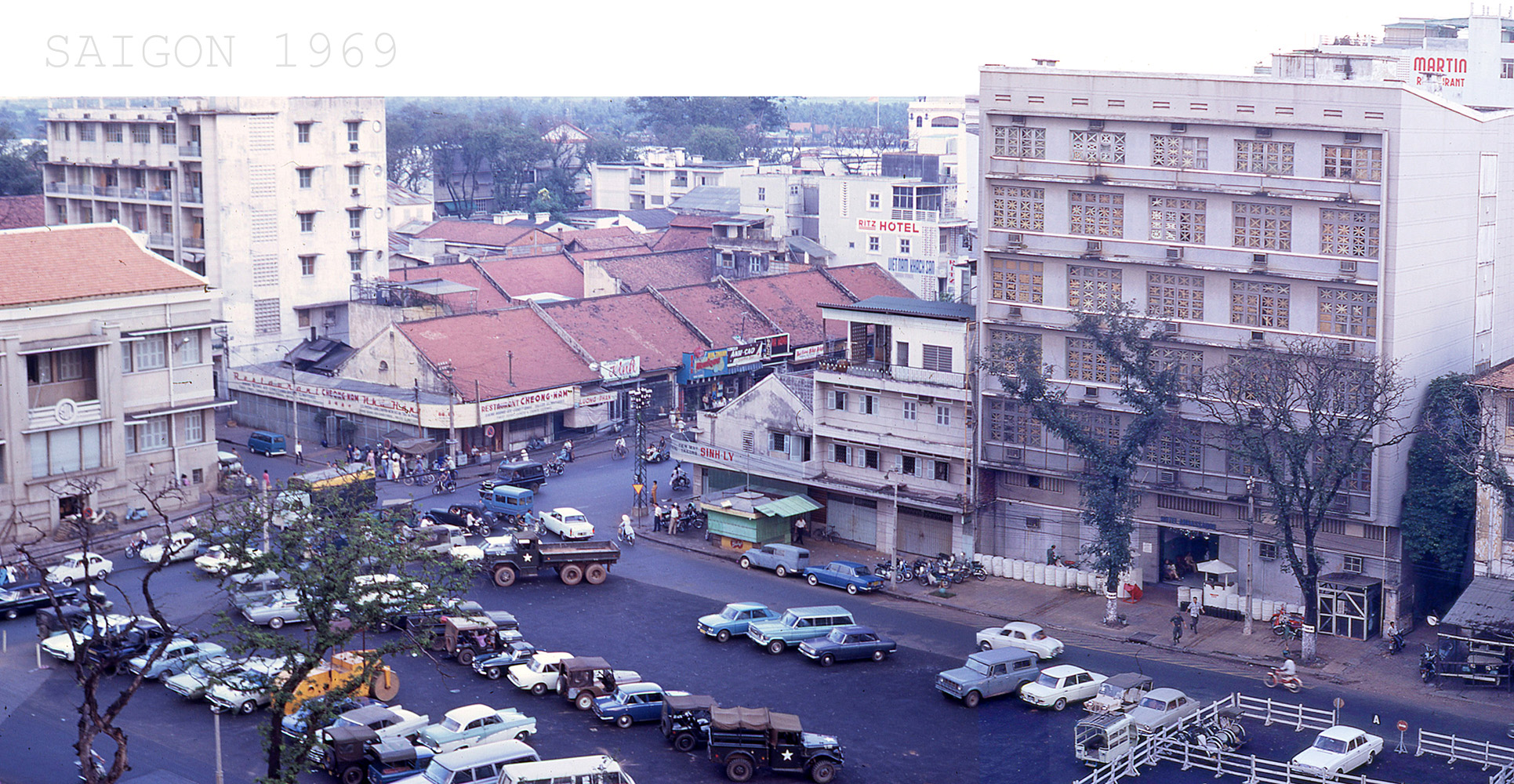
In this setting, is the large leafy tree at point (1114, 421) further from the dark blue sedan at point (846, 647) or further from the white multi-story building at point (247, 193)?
the white multi-story building at point (247, 193)

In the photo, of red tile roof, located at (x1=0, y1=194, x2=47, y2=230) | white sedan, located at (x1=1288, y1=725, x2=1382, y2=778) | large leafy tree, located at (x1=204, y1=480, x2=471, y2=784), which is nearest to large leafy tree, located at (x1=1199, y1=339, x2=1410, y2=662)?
white sedan, located at (x1=1288, y1=725, x2=1382, y2=778)

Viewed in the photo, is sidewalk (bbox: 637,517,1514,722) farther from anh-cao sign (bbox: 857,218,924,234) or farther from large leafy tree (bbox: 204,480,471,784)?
anh-cao sign (bbox: 857,218,924,234)

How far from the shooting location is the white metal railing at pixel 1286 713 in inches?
1457

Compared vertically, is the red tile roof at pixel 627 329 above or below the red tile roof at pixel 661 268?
below

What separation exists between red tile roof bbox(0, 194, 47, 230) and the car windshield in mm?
84727

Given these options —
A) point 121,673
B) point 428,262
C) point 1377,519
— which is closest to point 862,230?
point 428,262

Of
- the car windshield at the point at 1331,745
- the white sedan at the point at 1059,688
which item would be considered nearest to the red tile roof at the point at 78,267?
the white sedan at the point at 1059,688

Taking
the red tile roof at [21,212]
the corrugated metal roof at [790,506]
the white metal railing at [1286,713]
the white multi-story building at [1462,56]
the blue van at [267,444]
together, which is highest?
the white multi-story building at [1462,56]

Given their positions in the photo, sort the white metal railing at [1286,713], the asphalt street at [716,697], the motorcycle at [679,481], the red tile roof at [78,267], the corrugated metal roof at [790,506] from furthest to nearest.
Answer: the motorcycle at [679,481]
the red tile roof at [78,267]
the corrugated metal roof at [790,506]
the white metal railing at [1286,713]
the asphalt street at [716,697]

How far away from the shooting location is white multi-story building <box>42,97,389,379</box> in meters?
72.6

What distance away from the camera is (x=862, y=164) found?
11581 cm

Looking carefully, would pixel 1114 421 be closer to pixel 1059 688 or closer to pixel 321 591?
pixel 1059 688

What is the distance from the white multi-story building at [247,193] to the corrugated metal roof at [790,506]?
32823 mm

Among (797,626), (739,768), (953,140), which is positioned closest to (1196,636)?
(797,626)
